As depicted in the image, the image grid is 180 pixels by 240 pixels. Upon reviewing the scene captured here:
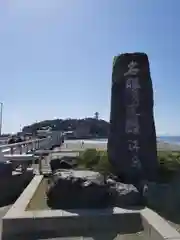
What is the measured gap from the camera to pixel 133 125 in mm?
9625

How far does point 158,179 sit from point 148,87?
295cm

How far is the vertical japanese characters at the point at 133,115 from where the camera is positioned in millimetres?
9516

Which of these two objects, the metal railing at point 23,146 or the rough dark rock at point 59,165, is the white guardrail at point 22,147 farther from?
the rough dark rock at point 59,165

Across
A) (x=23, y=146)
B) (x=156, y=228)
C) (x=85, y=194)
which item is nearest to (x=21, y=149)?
(x=23, y=146)

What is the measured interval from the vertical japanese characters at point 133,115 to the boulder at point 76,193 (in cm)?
272

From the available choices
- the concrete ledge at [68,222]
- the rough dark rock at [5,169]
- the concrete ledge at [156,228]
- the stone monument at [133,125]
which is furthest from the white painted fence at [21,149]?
the concrete ledge at [156,228]

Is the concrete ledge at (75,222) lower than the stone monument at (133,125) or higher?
lower

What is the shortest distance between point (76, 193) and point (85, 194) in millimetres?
204

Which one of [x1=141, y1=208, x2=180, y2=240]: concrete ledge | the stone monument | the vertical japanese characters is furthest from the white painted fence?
[x1=141, y1=208, x2=180, y2=240]: concrete ledge

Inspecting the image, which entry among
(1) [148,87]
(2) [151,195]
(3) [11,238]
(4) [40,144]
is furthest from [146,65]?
(4) [40,144]

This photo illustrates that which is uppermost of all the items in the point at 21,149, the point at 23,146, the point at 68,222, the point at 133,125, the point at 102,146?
the point at 133,125

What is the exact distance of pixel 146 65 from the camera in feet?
32.8

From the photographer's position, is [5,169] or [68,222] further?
[5,169]

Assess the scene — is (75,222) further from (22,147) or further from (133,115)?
(22,147)
